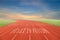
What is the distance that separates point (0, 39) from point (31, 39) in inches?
145

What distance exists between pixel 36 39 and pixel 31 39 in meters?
0.59

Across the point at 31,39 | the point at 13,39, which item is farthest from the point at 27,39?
the point at 13,39

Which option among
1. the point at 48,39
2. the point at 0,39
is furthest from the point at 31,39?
the point at 0,39

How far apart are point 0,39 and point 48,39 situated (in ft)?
18.7

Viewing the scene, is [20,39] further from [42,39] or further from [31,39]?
[42,39]

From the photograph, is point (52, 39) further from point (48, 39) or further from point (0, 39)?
point (0, 39)

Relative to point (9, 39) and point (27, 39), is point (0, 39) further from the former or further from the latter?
point (27, 39)

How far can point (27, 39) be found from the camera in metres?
14.7

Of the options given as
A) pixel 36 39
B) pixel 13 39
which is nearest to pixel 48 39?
pixel 36 39

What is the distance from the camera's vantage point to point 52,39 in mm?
14703

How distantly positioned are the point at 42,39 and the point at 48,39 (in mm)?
707

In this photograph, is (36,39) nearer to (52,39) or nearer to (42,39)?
(42,39)

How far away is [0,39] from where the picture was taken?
14.7 metres

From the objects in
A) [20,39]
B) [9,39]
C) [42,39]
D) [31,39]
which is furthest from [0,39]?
[42,39]
